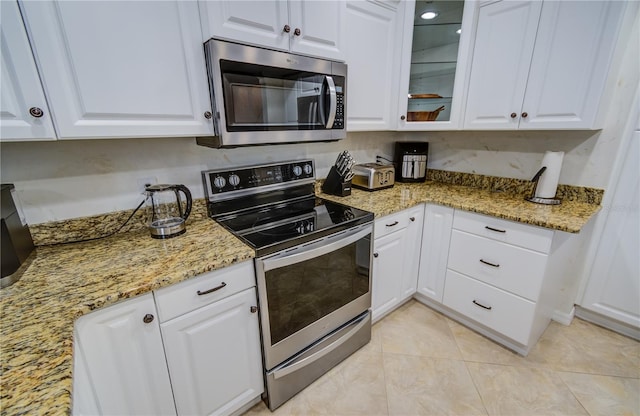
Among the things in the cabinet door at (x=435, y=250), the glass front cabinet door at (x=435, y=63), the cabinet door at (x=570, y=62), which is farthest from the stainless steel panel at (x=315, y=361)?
the cabinet door at (x=570, y=62)

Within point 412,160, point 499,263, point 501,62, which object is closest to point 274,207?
point 412,160

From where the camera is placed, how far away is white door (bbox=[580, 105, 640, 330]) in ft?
5.31

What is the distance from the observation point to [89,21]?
3.01 feet

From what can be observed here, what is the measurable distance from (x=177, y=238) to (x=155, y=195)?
0.26 meters

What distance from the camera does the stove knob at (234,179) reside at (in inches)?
60.5

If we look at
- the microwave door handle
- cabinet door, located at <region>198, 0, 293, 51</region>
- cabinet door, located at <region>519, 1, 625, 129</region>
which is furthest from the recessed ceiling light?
cabinet door, located at <region>198, 0, 293, 51</region>

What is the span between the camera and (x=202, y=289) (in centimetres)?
105

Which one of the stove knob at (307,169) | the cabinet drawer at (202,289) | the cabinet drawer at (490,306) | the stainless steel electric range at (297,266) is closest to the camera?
the cabinet drawer at (202,289)

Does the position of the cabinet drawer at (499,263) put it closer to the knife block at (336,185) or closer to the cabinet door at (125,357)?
the knife block at (336,185)

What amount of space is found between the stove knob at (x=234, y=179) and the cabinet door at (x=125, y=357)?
742 millimetres

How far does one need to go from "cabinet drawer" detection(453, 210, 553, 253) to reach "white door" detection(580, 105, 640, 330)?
0.69 m

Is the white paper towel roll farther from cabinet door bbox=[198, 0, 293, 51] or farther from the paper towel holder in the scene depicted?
cabinet door bbox=[198, 0, 293, 51]

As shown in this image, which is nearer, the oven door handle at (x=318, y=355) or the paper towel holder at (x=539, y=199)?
the oven door handle at (x=318, y=355)

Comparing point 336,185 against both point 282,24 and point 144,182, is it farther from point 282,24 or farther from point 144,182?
point 144,182
